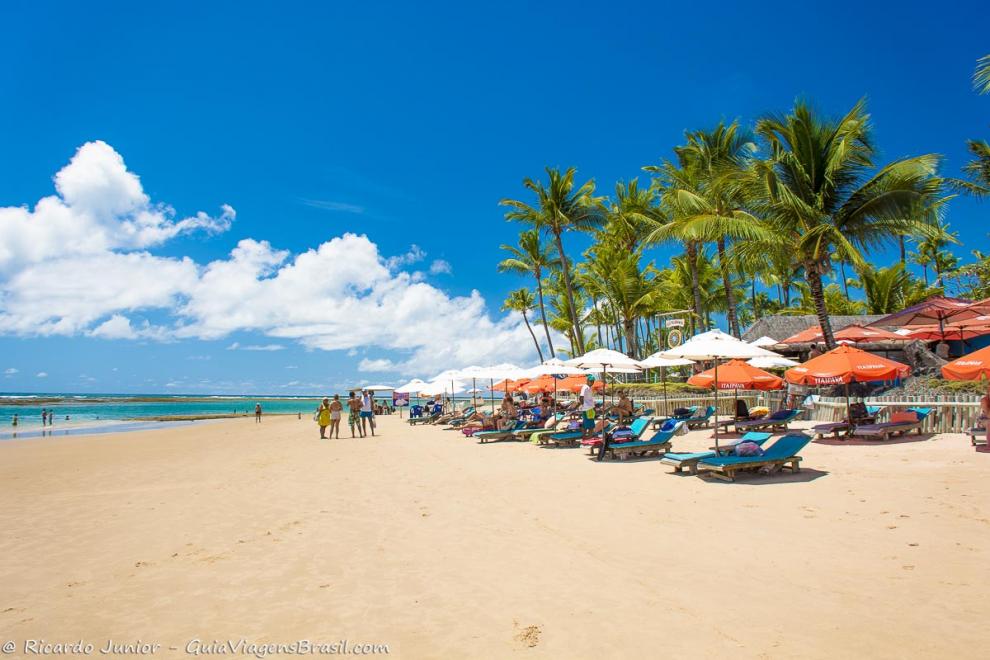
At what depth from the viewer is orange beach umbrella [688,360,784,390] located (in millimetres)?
12695

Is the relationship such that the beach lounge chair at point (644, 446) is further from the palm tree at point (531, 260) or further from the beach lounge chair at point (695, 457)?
the palm tree at point (531, 260)

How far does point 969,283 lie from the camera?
3253 cm

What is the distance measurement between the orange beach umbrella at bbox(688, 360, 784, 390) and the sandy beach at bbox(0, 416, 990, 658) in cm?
293

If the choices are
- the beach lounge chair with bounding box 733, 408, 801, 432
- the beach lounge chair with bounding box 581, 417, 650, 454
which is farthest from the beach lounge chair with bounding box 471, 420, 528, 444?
the beach lounge chair with bounding box 733, 408, 801, 432

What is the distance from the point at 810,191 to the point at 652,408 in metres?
8.64

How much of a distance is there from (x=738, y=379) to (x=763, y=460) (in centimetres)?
437

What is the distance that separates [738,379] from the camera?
42.2 ft

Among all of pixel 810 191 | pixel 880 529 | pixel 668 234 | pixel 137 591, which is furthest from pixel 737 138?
pixel 137 591

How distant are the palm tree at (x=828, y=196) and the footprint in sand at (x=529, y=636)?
15988 mm

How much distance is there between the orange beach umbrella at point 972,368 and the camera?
9344 mm

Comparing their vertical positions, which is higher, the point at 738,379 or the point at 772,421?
the point at 738,379

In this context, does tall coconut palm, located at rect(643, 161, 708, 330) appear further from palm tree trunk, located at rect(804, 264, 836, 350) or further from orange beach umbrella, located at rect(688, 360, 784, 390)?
orange beach umbrella, located at rect(688, 360, 784, 390)

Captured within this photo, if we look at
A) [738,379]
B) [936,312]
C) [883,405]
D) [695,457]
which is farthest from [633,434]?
[936,312]

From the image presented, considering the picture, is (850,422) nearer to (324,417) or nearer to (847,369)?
(847,369)
